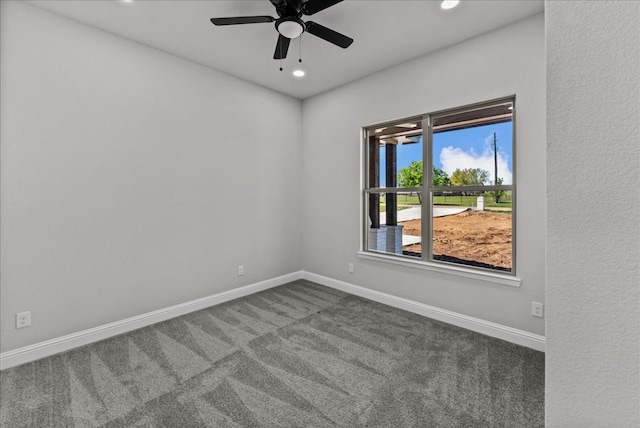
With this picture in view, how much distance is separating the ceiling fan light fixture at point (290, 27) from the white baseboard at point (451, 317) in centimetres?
290

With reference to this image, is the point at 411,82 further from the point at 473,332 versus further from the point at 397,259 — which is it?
the point at 473,332

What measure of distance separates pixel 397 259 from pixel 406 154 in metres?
1.28

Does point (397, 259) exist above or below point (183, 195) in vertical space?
below

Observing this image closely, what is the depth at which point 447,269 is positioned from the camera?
121 inches

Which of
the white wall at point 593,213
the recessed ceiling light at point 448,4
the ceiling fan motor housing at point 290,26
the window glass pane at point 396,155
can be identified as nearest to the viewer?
the white wall at point 593,213

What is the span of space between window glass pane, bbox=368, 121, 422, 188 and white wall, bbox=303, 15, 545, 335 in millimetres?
185

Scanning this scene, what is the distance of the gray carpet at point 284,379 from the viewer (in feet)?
5.80

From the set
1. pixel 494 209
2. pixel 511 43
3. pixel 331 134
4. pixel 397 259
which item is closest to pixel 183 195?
pixel 331 134

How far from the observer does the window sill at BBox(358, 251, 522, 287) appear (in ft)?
8.84

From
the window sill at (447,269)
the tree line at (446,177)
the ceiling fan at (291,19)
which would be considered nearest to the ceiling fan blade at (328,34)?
the ceiling fan at (291,19)

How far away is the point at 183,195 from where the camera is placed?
10.7 ft

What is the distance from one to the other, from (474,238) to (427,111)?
1.46 m

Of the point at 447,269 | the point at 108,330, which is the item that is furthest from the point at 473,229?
the point at 108,330

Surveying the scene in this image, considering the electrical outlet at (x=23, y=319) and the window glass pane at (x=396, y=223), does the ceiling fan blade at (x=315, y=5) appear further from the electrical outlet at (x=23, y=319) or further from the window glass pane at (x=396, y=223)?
the electrical outlet at (x=23, y=319)
